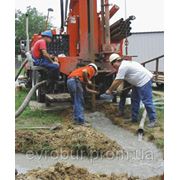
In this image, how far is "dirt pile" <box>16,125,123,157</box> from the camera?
171 inches

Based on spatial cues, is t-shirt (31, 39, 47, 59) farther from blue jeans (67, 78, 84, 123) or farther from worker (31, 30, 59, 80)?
blue jeans (67, 78, 84, 123)

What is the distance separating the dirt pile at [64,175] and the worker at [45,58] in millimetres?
3218

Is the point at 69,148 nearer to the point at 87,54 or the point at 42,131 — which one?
the point at 42,131

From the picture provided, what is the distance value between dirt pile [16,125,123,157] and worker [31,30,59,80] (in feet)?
Answer: 6.64

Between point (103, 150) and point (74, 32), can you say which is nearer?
point (103, 150)

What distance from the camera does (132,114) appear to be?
5.80 meters

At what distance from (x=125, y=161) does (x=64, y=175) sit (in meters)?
1.00

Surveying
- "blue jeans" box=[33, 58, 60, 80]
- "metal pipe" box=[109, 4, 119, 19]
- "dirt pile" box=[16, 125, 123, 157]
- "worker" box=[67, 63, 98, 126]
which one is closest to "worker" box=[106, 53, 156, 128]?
"worker" box=[67, 63, 98, 126]

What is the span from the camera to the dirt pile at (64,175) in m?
3.29

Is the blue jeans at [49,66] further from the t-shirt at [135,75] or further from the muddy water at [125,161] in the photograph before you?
the muddy water at [125,161]
